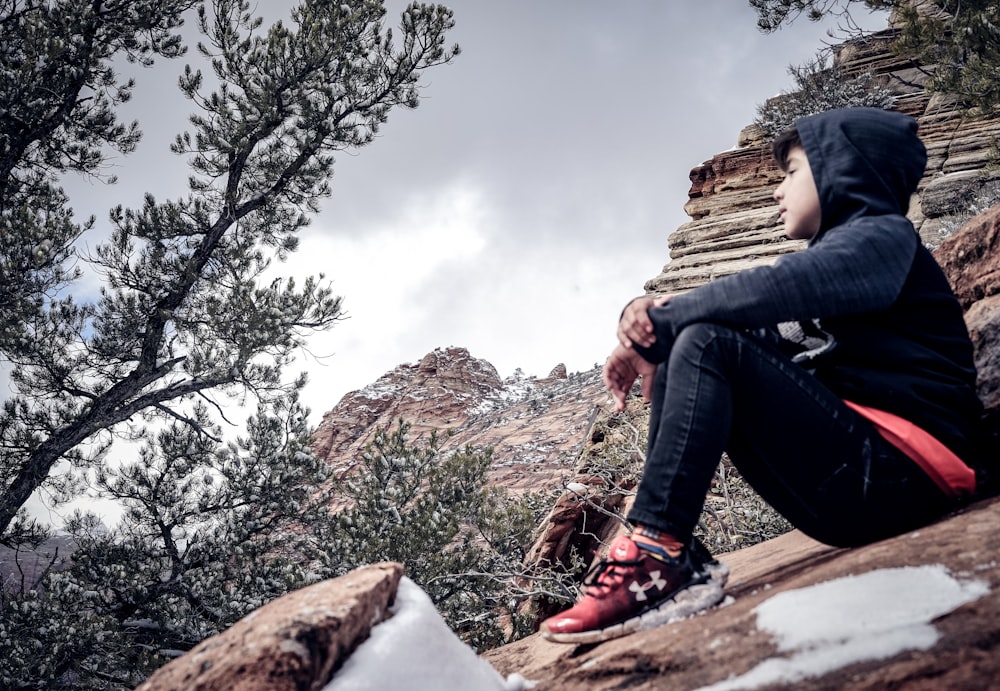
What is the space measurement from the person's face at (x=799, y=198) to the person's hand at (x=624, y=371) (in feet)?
1.75

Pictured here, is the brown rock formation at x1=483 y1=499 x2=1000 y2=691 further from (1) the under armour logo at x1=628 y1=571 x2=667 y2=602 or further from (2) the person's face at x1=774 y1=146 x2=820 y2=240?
(2) the person's face at x1=774 y1=146 x2=820 y2=240

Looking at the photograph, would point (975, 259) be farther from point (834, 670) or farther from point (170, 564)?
point (170, 564)

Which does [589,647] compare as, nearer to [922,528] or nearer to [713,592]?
[713,592]

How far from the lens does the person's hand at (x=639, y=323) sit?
63.2 inches

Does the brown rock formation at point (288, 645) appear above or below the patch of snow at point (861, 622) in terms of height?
above

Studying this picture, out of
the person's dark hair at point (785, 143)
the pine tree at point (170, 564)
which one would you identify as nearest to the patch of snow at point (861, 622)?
the person's dark hair at point (785, 143)

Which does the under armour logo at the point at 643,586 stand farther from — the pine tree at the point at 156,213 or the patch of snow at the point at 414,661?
the pine tree at the point at 156,213

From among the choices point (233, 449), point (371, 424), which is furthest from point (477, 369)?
point (233, 449)

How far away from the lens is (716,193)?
10547mm

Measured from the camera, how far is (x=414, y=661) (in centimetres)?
138

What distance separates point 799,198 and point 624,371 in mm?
679

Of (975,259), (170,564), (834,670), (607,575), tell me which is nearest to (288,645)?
(607,575)

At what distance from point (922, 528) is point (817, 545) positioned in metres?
0.52

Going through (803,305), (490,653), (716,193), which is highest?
(716,193)
